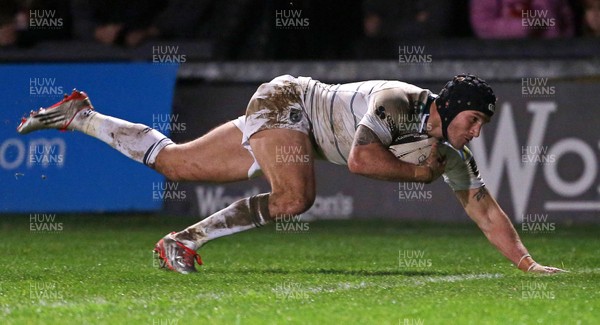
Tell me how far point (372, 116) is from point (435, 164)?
51 cm

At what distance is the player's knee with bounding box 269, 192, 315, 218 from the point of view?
312 inches

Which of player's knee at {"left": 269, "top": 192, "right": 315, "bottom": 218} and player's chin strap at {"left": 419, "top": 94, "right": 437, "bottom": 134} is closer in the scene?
player's chin strap at {"left": 419, "top": 94, "right": 437, "bottom": 134}

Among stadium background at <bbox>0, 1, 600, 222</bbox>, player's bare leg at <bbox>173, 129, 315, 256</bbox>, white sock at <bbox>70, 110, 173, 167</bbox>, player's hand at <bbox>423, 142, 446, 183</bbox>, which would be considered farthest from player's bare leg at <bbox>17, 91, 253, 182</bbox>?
stadium background at <bbox>0, 1, 600, 222</bbox>

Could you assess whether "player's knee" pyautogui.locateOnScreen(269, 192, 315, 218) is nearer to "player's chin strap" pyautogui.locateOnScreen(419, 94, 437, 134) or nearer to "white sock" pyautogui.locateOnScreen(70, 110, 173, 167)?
"player's chin strap" pyautogui.locateOnScreen(419, 94, 437, 134)

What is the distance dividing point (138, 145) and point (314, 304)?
101 inches

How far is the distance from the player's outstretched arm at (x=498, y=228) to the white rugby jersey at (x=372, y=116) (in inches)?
3.5

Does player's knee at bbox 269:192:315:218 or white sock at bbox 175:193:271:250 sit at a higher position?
player's knee at bbox 269:192:315:218

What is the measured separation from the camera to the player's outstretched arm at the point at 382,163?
24.3 feet

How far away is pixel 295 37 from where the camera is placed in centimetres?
1423

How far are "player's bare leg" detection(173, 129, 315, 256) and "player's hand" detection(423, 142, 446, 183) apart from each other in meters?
0.85

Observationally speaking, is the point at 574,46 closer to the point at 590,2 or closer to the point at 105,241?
the point at 590,2

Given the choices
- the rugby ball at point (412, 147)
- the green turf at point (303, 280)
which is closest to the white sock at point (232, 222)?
the green turf at point (303, 280)

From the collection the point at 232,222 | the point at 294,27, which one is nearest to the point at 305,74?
the point at 294,27

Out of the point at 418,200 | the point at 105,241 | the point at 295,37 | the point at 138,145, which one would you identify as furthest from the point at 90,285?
the point at 295,37
